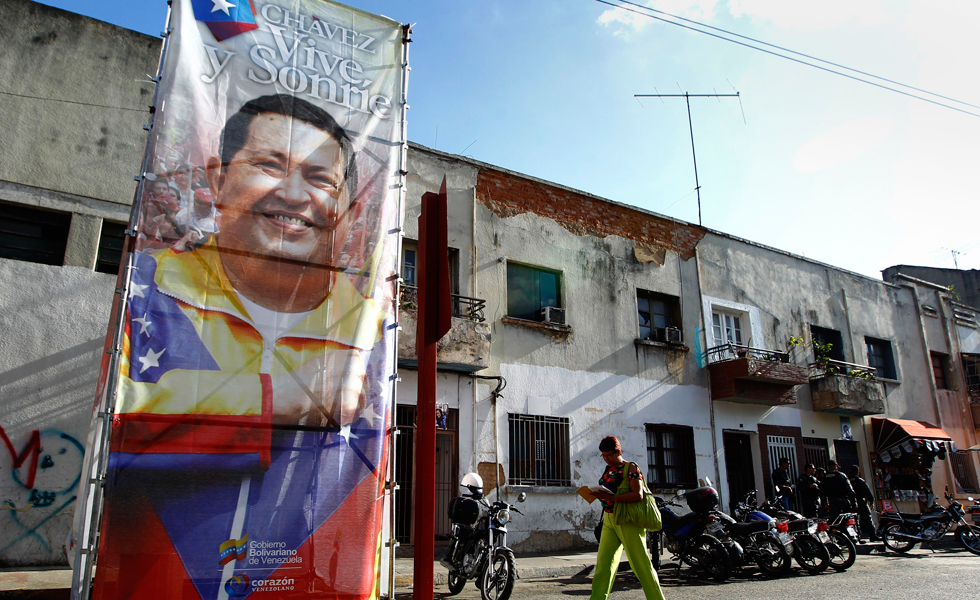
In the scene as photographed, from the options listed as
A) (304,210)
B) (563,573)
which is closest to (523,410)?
(563,573)

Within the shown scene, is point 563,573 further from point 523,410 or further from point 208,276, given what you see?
point 208,276

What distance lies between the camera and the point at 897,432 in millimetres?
18328

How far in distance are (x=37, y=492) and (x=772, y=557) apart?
9.78m

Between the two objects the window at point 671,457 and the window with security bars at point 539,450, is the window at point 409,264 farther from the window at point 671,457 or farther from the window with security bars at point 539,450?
the window at point 671,457

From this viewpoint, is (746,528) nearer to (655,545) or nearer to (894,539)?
(655,545)

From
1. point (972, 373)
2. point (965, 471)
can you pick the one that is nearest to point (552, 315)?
point (965, 471)

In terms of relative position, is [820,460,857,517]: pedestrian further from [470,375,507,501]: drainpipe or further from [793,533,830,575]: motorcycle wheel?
[470,375,507,501]: drainpipe

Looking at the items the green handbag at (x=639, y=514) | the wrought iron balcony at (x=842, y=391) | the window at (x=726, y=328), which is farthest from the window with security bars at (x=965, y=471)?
the green handbag at (x=639, y=514)

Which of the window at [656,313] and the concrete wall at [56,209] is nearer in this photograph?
the concrete wall at [56,209]

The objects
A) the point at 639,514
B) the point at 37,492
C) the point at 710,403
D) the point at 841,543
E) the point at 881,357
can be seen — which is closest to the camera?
the point at 639,514

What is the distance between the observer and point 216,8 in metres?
6.56

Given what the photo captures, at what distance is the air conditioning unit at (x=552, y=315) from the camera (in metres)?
13.6

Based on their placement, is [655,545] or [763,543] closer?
[763,543]

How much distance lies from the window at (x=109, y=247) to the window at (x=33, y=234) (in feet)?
1.46
